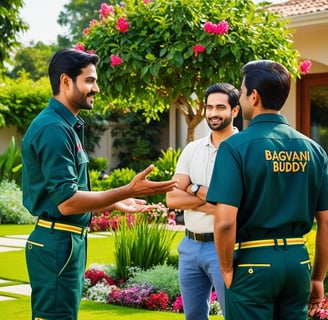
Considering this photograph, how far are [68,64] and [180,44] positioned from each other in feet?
21.6

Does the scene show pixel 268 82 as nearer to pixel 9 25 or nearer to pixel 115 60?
pixel 115 60

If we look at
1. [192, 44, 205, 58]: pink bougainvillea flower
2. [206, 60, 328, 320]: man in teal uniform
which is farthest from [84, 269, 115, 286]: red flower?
[206, 60, 328, 320]: man in teal uniform

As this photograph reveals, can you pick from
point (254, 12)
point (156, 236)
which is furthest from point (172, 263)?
point (254, 12)

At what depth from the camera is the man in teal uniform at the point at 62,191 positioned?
394cm

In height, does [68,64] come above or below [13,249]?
above

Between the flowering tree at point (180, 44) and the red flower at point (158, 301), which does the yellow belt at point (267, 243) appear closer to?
the red flower at point (158, 301)

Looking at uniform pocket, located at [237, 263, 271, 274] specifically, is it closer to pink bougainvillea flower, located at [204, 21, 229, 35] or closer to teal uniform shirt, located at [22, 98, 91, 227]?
Answer: teal uniform shirt, located at [22, 98, 91, 227]

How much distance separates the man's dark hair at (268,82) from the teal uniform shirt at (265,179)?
80 millimetres

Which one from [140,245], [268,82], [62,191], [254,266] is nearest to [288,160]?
[268,82]

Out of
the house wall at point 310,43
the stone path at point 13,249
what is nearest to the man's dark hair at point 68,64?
the stone path at point 13,249

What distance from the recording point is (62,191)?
3902mm

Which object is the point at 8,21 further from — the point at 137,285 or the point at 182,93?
the point at 137,285

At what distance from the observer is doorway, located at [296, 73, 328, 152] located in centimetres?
→ 1722

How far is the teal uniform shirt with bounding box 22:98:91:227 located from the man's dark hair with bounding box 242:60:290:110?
3.06ft
